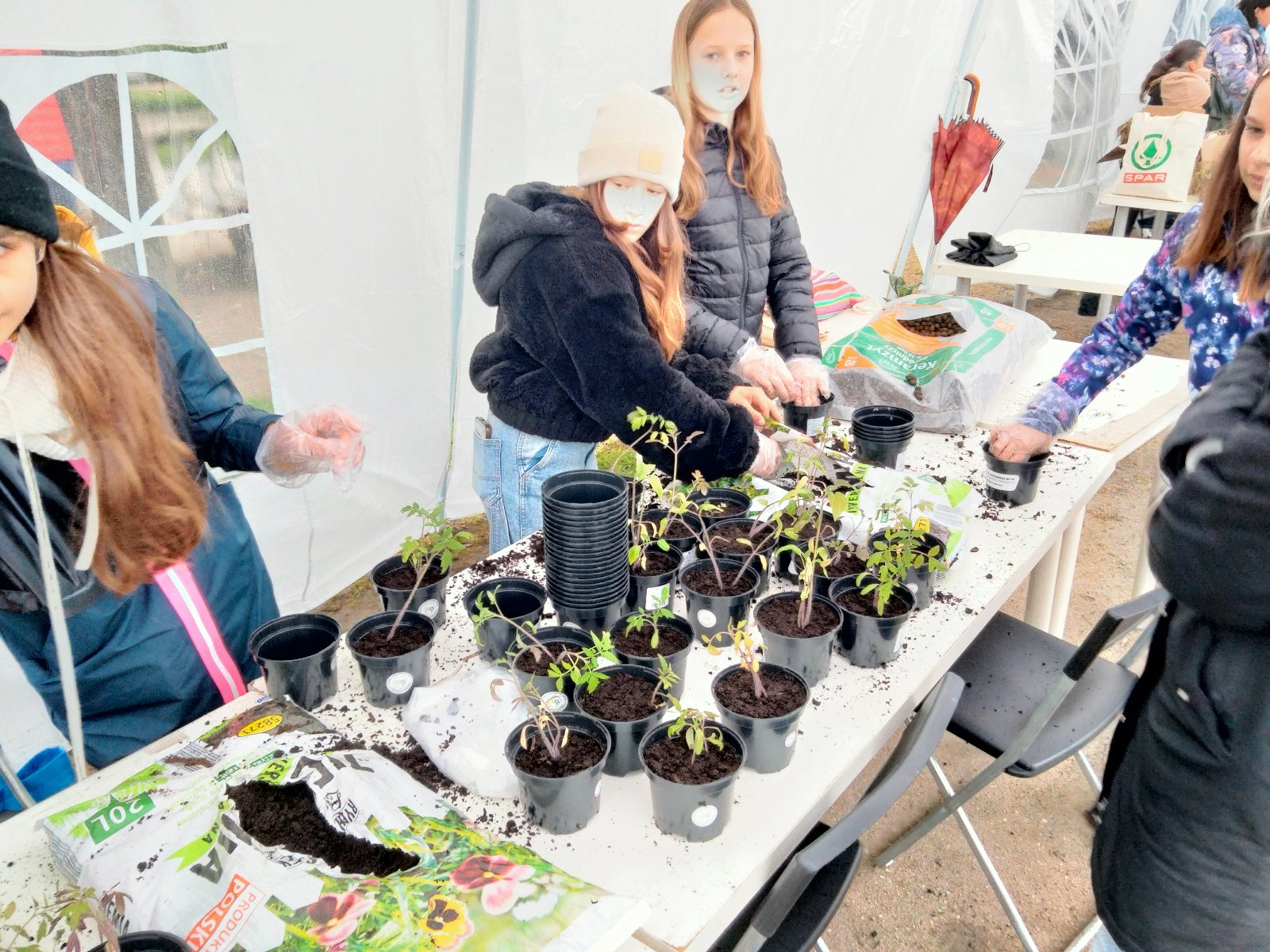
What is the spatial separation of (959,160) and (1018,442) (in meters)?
3.16

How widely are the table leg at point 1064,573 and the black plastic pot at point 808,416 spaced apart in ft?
2.31

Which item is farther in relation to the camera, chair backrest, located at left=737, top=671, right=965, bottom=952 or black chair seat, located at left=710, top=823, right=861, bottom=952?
black chair seat, located at left=710, top=823, right=861, bottom=952

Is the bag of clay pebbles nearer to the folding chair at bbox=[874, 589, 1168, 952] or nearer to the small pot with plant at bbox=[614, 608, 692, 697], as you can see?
the folding chair at bbox=[874, 589, 1168, 952]

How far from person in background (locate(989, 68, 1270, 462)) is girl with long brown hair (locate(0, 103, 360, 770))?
1.67 metres

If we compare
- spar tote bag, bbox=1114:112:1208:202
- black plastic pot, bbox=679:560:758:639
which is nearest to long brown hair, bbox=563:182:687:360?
black plastic pot, bbox=679:560:758:639

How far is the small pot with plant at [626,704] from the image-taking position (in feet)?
4.09

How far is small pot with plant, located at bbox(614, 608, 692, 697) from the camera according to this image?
4.67 feet

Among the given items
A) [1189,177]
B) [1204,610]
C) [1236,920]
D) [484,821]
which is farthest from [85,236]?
[1189,177]

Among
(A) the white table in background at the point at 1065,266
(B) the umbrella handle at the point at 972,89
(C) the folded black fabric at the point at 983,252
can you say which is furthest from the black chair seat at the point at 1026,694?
(B) the umbrella handle at the point at 972,89

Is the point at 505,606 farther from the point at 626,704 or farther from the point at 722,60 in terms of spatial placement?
the point at 722,60

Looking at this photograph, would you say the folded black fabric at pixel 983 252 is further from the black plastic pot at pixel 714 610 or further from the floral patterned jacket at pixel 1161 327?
the black plastic pot at pixel 714 610

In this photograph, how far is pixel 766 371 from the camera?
2354 millimetres

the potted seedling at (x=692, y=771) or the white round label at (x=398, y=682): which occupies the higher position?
the potted seedling at (x=692, y=771)

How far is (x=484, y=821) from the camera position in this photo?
1194 millimetres
